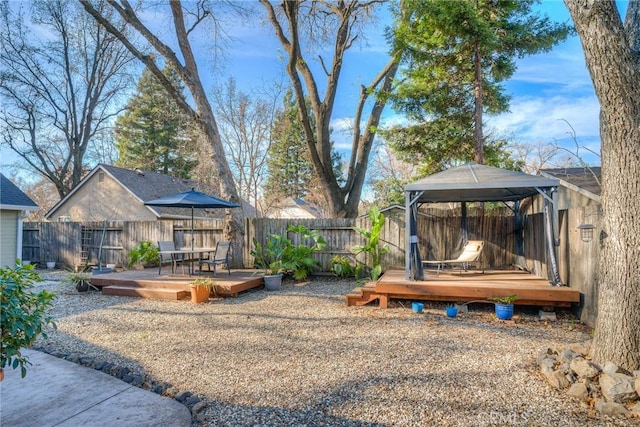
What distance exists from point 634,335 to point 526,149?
49.6 ft

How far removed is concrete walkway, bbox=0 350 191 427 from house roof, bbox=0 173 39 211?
10417mm

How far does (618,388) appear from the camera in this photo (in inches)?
113

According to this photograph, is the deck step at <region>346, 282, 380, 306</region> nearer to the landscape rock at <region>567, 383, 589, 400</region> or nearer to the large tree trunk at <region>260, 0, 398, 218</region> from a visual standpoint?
the landscape rock at <region>567, 383, 589, 400</region>

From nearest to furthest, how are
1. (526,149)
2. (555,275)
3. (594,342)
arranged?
(594,342) < (555,275) < (526,149)

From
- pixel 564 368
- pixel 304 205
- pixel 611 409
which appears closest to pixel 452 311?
pixel 564 368

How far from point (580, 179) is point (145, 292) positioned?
8.84 m

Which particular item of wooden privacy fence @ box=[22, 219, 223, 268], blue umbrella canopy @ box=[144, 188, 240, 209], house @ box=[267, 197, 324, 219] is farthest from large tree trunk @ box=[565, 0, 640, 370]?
house @ box=[267, 197, 324, 219]

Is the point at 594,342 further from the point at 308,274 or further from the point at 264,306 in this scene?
the point at 308,274

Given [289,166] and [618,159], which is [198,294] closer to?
[618,159]

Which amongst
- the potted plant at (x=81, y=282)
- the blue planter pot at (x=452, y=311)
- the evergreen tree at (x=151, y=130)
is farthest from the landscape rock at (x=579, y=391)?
the evergreen tree at (x=151, y=130)

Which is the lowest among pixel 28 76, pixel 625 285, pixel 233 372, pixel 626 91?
A: pixel 233 372

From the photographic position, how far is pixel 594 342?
138 inches

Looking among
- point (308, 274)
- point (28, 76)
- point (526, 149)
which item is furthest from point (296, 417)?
point (28, 76)

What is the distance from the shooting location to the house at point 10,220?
11.6m
